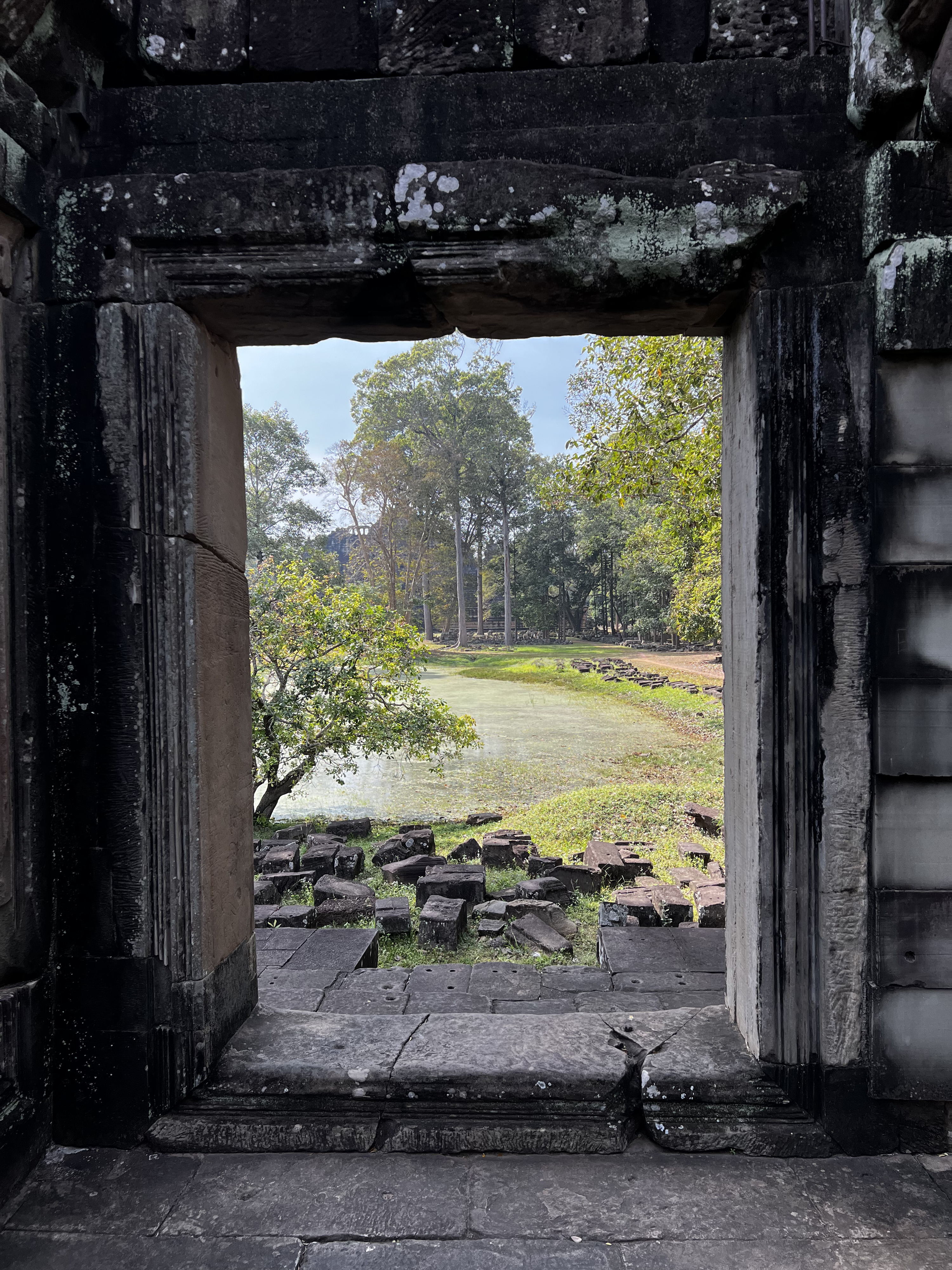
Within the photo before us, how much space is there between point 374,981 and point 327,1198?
1.69 metres

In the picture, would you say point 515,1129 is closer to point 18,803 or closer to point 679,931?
point 18,803

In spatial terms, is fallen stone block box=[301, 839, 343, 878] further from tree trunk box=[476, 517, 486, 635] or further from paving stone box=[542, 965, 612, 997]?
tree trunk box=[476, 517, 486, 635]

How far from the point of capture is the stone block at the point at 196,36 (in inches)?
88.7

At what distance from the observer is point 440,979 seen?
366cm

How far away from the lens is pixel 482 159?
215 cm

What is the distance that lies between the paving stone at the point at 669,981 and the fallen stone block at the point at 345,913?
179 centimetres

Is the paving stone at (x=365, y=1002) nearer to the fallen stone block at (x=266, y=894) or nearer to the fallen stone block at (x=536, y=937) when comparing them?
the fallen stone block at (x=536, y=937)

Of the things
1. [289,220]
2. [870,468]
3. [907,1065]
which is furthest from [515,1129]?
[289,220]

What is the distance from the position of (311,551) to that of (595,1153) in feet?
79.4

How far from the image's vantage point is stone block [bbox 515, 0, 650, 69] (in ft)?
7.29

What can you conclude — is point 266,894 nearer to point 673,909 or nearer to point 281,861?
point 281,861

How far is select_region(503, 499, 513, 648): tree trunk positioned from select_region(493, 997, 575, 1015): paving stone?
2951 cm

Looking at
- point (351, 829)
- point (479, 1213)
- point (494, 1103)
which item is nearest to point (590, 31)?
point (494, 1103)

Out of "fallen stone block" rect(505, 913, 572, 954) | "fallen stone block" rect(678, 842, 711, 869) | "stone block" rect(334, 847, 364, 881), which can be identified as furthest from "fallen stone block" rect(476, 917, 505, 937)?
"fallen stone block" rect(678, 842, 711, 869)
